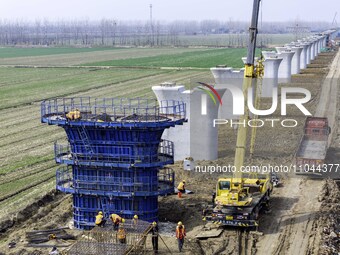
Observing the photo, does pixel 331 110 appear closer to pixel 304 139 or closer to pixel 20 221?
pixel 304 139

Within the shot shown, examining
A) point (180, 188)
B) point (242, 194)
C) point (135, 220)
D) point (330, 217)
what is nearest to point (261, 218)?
point (242, 194)

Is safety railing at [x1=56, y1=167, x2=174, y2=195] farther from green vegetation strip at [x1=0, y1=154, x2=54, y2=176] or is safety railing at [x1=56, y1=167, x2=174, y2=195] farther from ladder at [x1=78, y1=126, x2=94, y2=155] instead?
green vegetation strip at [x1=0, y1=154, x2=54, y2=176]

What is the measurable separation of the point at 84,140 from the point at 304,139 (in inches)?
612

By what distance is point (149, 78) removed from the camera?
244 feet

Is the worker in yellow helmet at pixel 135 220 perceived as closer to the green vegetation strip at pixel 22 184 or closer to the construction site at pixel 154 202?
the construction site at pixel 154 202

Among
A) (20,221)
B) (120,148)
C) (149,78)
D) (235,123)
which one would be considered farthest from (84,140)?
(149,78)

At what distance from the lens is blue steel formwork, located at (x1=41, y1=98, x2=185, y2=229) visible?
21734 mm

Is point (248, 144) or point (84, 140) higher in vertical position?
point (84, 140)

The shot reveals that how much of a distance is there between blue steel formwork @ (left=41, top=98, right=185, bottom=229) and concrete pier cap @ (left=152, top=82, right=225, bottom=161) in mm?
7949

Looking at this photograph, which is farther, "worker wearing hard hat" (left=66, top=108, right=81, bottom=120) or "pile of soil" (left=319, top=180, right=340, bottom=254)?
"worker wearing hard hat" (left=66, top=108, right=81, bottom=120)

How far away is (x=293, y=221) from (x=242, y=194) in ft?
6.78

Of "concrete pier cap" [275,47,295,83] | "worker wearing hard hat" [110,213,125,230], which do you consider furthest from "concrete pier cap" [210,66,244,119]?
"concrete pier cap" [275,47,295,83]

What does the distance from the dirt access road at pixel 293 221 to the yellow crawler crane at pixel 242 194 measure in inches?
28.0

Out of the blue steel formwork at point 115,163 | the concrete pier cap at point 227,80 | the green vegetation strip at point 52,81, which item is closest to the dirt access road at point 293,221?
the blue steel formwork at point 115,163
